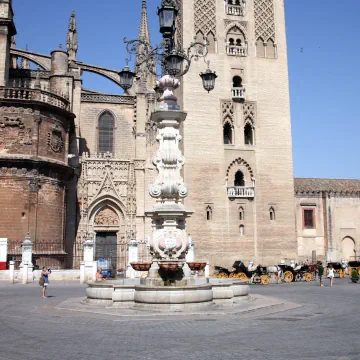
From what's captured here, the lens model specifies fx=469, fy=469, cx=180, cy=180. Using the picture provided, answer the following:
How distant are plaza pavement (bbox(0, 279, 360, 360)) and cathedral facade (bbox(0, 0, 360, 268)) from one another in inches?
711

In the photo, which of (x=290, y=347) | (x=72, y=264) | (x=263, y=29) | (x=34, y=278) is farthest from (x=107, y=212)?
(x=290, y=347)

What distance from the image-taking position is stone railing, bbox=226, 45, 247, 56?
31.4 metres

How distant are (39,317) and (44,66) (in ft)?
95.8

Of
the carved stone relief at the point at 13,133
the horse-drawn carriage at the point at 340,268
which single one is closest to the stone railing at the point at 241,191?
the horse-drawn carriage at the point at 340,268

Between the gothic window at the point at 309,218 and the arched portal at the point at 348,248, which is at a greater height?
the gothic window at the point at 309,218

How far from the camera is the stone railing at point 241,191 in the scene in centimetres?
2998

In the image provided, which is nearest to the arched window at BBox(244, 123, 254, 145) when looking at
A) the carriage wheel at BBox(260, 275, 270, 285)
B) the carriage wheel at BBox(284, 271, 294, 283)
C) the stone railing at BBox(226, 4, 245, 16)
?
the stone railing at BBox(226, 4, 245, 16)

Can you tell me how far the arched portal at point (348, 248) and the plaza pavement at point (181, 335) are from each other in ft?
88.7

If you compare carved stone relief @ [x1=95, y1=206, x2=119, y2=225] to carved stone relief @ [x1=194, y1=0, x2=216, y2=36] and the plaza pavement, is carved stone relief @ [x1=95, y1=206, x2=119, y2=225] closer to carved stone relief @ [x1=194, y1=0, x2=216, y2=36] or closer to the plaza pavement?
carved stone relief @ [x1=194, y1=0, x2=216, y2=36]

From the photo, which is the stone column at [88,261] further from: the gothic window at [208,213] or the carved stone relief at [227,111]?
the carved stone relief at [227,111]

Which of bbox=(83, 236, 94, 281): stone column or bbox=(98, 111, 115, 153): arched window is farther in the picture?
bbox=(98, 111, 115, 153): arched window

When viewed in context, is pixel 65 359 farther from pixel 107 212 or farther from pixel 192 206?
pixel 107 212

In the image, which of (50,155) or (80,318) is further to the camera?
(50,155)

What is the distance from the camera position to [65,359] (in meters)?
5.94
